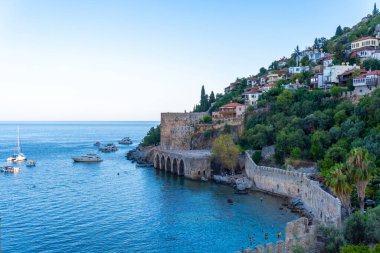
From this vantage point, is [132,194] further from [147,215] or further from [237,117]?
[237,117]

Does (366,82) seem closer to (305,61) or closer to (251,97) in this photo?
(251,97)

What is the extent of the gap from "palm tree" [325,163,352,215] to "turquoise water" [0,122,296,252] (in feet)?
21.5

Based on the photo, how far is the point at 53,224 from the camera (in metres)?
38.2

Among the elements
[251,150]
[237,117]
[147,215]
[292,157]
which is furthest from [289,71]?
[147,215]

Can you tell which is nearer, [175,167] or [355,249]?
[355,249]

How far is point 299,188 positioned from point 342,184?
14.2m

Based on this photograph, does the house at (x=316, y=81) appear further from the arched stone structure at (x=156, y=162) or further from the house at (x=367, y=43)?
the arched stone structure at (x=156, y=162)

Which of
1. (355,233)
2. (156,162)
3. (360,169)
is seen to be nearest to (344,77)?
(156,162)

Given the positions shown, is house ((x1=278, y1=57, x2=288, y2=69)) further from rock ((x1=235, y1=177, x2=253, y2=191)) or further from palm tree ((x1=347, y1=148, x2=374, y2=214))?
palm tree ((x1=347, y1=148, x2=374, y2=214))

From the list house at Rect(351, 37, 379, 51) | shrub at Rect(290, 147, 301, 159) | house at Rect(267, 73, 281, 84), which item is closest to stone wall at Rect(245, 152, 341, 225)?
shrub at Rect(290, 147, 301, 159)

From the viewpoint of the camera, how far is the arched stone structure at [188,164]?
60750 millimetres

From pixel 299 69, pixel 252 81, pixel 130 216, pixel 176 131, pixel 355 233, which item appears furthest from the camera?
pixel 252 81

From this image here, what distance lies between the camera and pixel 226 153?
191 feet

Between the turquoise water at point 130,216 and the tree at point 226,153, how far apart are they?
442 cm
